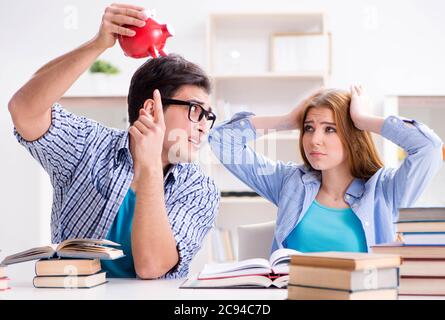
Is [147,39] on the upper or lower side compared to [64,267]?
upper

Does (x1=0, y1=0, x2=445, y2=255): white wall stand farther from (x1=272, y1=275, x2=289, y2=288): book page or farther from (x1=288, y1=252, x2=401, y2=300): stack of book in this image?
(x1=288, y1=252, x2=401, y2=300): stack of book

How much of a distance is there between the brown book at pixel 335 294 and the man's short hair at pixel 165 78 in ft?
3.18

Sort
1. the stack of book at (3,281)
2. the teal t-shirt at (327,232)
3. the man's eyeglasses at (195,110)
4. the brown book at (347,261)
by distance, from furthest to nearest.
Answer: the teal t-shirt at (327,232) < the man's eyeglasses at (195,110) < the stack of book at (3,281) < the brown book at (347,261)

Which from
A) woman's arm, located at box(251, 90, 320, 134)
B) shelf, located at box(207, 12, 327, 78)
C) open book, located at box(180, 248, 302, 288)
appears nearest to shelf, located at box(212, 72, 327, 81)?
shelf, located at box(207, 12, 327, 78)

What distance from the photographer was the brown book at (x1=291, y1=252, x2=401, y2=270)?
1.06 meters

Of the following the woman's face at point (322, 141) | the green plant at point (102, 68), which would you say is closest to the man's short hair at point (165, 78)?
the woman's face at point (322, 141)

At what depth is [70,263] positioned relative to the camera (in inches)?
57.3

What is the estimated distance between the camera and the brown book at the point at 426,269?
4.09ft

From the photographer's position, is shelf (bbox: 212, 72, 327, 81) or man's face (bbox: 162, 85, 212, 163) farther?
shelf (bbox: 212, 72, 327, 81)

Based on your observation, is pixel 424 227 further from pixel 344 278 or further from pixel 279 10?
pixel 279 10

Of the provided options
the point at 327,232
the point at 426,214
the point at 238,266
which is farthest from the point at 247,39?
the point at 426,214

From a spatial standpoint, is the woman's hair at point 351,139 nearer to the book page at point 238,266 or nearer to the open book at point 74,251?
the book page at point 238,266

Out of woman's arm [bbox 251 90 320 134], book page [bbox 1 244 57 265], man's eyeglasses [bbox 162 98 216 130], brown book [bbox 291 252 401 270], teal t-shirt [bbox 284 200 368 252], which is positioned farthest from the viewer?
woman's arm [bbox 251 90 320 134]

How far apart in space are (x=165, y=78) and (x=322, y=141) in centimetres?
57
